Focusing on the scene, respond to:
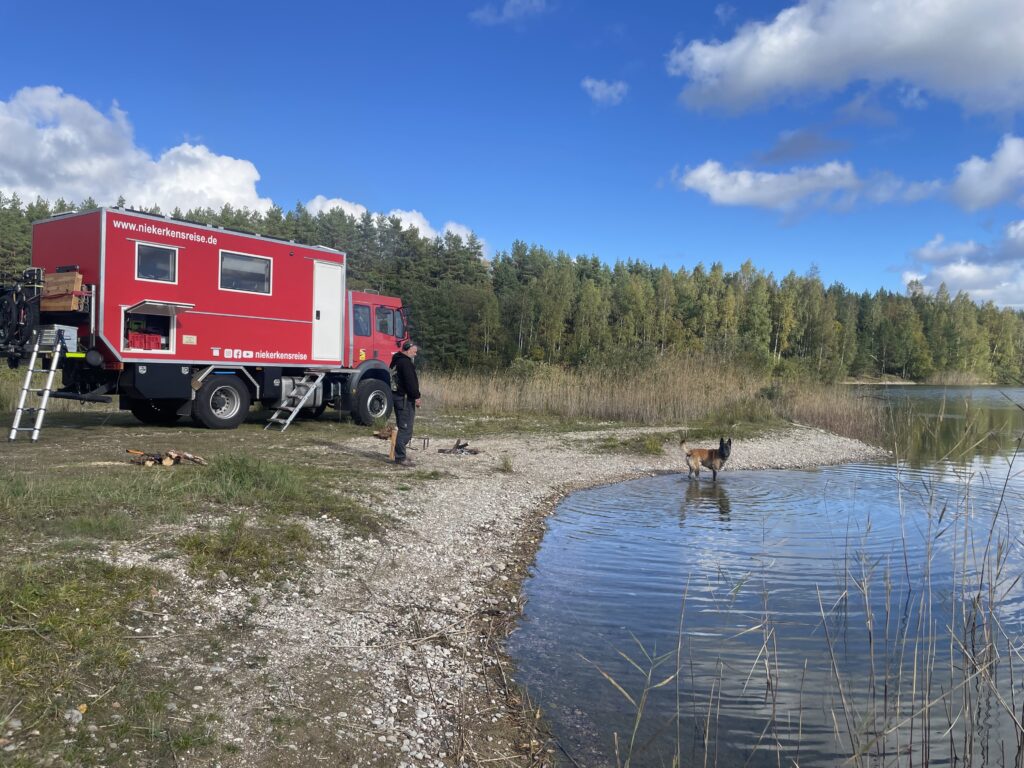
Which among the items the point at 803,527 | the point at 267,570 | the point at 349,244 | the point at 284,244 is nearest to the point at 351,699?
the point at 267,570

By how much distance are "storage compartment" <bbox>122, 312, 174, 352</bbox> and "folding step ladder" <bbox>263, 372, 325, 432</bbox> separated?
9.26ft

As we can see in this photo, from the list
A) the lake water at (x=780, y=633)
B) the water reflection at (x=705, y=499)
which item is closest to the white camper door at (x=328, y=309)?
the lake water at (x=780, y=633)

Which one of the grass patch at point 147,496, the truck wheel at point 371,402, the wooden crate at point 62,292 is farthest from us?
the truck wheel at point 371,402

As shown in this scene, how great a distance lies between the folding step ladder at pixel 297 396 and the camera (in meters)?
15.4

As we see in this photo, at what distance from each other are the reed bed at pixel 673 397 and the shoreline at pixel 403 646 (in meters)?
13.1

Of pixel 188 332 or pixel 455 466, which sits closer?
pixel 455 466

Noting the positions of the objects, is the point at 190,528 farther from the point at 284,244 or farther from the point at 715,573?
the point at 284,244

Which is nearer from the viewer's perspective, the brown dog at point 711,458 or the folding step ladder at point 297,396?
the brown dog at point 711,458

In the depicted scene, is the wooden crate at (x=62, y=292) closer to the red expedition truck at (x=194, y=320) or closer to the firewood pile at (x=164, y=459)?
the red expedition truck at (x=194, y=320)

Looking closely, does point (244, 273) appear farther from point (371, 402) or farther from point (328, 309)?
point (371, 402)

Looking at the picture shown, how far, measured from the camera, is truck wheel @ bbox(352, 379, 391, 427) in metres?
16.6

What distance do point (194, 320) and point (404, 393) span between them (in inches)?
202

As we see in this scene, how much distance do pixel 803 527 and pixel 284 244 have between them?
452 inches

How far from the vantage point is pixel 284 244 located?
600 inches
